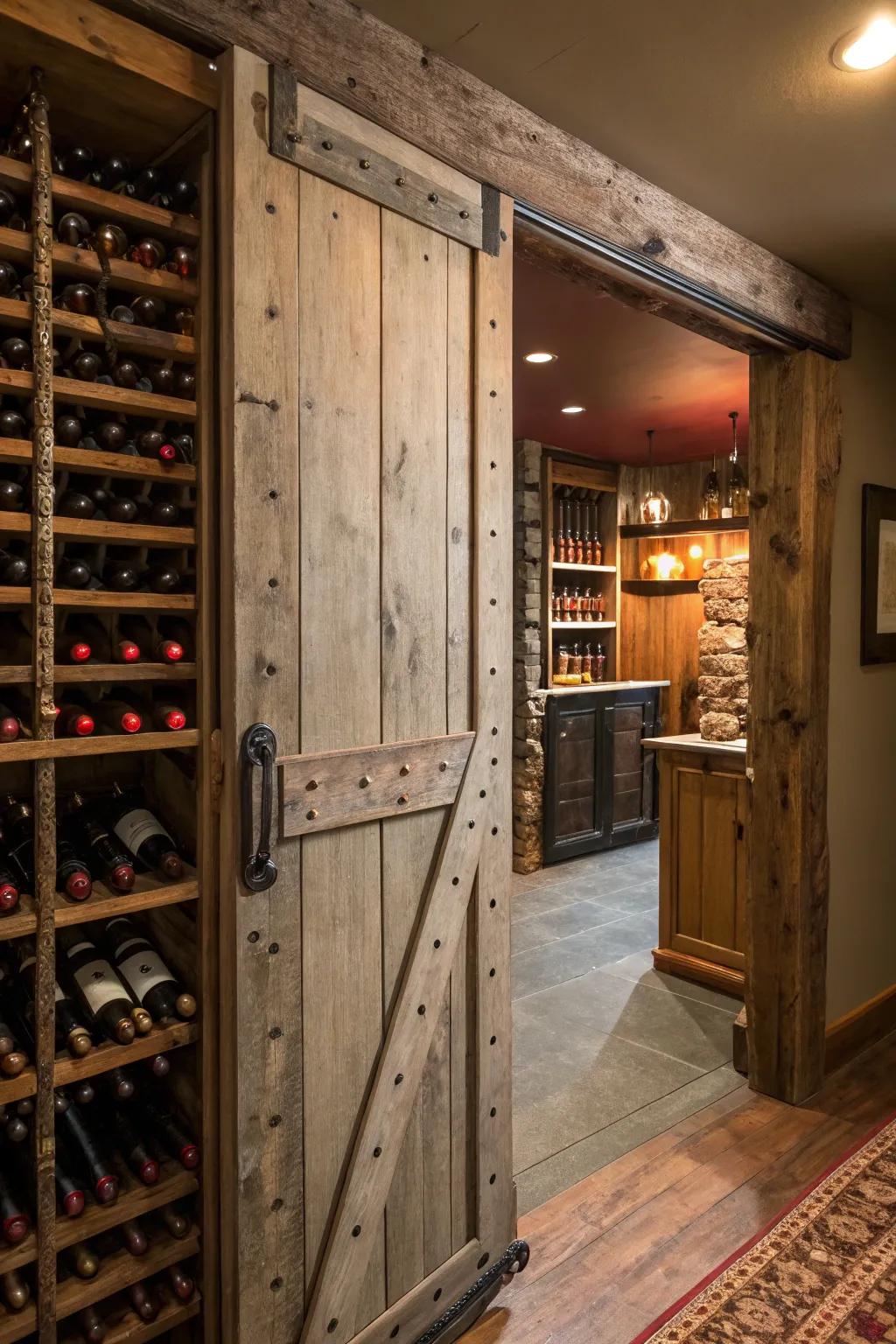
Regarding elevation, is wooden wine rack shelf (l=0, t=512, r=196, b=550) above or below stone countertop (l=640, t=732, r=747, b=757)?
above

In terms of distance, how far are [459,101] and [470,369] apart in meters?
0.50

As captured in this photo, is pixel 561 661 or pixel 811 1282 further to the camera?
pixel 561 661

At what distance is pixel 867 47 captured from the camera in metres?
1.66

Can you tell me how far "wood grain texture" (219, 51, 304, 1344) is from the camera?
141cm

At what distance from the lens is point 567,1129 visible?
8.52 feet

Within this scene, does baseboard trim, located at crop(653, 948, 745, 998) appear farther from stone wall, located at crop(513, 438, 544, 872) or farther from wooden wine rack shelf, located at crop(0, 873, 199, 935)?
wooden wine rack shelf, located at crop(0, 873, 199, 935)

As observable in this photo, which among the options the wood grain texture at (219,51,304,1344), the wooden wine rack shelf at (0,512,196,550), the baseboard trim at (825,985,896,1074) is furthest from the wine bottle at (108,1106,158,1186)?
the baseboard trim at (825,985,896,1074)

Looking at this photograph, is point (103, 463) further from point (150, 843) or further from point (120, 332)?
point (150, 843)

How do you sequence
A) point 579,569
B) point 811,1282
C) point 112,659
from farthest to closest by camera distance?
1. point 579,569
2. point 811,1282
3. point 112,659

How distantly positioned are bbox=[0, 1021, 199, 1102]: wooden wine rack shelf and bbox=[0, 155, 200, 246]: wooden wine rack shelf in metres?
1.31

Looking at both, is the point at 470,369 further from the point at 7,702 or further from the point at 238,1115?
the point at 238,1115

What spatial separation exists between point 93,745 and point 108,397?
55 cm

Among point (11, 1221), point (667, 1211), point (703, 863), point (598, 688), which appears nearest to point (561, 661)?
point (598, 688)

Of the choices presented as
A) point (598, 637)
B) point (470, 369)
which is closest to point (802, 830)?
point (470, 369)
